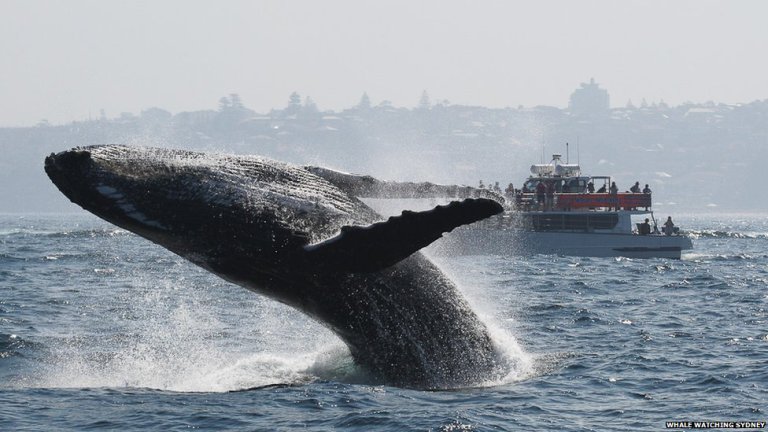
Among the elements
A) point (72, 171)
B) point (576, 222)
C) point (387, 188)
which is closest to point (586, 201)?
point (576, 222)

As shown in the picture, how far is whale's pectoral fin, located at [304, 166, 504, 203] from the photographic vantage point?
29.1ft

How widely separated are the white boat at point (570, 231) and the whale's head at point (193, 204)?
36.9 metres

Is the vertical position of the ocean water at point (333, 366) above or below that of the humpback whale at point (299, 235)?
below

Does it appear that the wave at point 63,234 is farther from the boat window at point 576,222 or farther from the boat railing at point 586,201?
the boat window at point 576,222

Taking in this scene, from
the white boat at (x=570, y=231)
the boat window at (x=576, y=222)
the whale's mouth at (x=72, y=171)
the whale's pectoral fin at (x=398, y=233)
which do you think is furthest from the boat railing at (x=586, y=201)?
the whale's pectoral fin at (x=398, y=233)

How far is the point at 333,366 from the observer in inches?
417

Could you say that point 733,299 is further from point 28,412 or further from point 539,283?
point 28,412

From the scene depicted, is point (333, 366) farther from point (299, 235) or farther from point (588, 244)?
point (588, 244)

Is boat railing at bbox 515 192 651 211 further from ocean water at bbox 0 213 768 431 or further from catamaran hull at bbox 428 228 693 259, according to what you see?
ocean water at bbox 0 213 768 431

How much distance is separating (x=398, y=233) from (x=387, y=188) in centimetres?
244

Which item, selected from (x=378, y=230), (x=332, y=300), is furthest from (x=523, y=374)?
(x=378, y=230)

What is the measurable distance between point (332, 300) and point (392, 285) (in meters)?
0.51

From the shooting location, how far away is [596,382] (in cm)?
1109

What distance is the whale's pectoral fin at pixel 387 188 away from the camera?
888 centimetres
